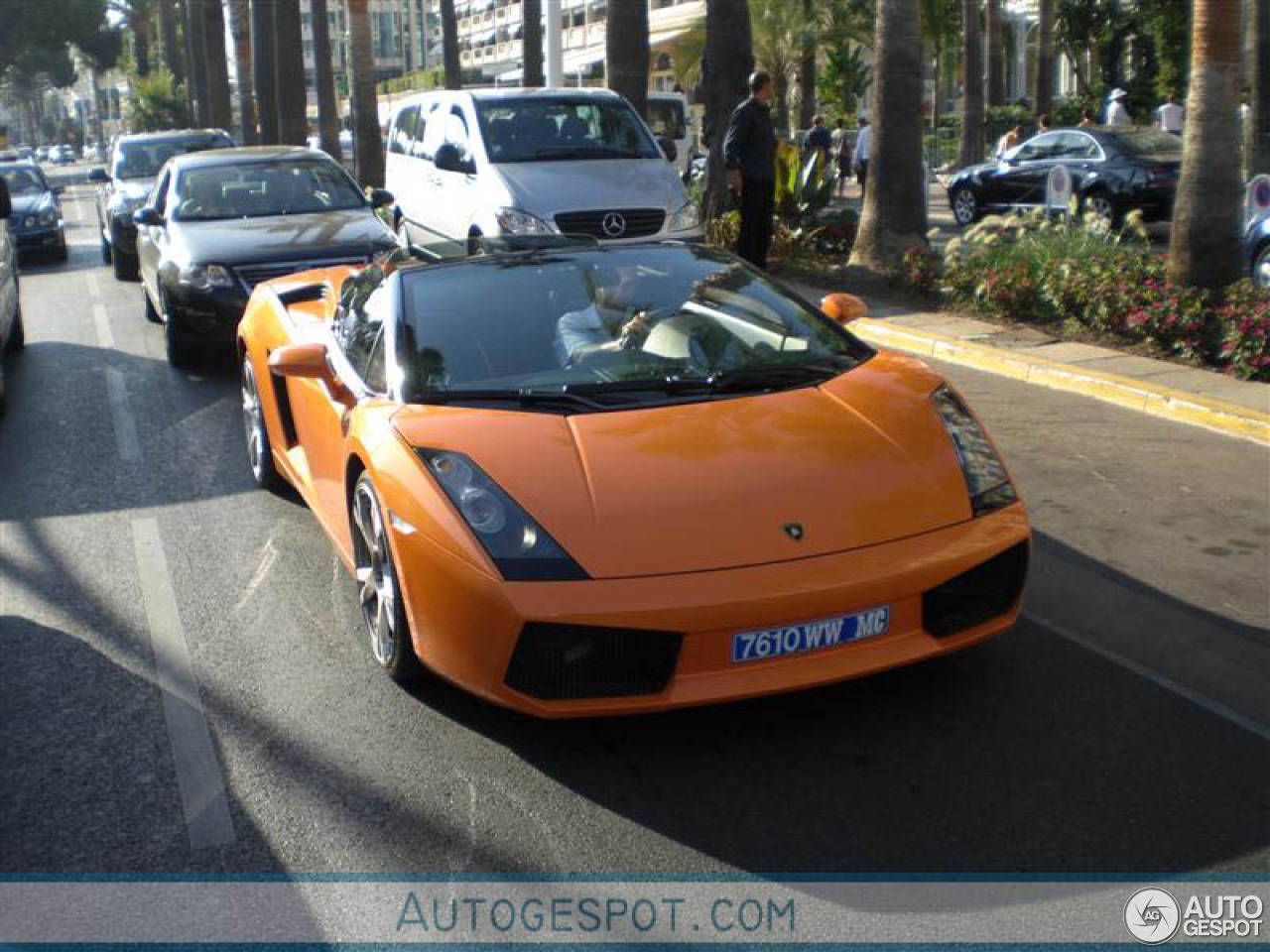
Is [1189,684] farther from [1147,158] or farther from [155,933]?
[1147,158]

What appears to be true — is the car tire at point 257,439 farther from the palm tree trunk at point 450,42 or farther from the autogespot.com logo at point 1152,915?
the palm tree trunk at point 450,42

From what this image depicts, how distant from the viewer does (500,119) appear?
47.4ft

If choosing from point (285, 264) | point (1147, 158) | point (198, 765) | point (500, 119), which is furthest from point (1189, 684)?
point (1147, 158)

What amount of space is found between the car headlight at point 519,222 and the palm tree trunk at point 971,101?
18976 mm

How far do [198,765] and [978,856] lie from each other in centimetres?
231

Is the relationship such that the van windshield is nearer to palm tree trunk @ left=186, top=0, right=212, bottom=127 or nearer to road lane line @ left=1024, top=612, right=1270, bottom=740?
road lane line @ left=1024, top=612, right=1270, bottom=740

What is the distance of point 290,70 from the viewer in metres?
30.3

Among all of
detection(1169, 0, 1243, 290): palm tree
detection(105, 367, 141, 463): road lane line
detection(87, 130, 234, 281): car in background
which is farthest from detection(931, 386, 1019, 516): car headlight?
detection(87, 130, 234, 281): car in background

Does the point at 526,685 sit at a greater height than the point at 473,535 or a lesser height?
lesser

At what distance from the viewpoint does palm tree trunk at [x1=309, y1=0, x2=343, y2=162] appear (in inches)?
1287

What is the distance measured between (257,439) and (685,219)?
701 cm

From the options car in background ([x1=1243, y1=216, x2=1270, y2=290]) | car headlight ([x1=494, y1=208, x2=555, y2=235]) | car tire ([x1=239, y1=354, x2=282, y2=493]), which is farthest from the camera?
car headlight ([x1=494, y1=208, x2=555, y2=235])

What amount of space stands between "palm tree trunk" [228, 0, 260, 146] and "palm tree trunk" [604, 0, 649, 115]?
107 ft

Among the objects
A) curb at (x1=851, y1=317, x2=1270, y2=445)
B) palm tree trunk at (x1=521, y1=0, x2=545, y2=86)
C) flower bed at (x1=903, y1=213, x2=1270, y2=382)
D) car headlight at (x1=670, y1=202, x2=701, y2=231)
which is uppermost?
palm tree trunk at (x1=521, y1=0, x2=545, y2=86)
